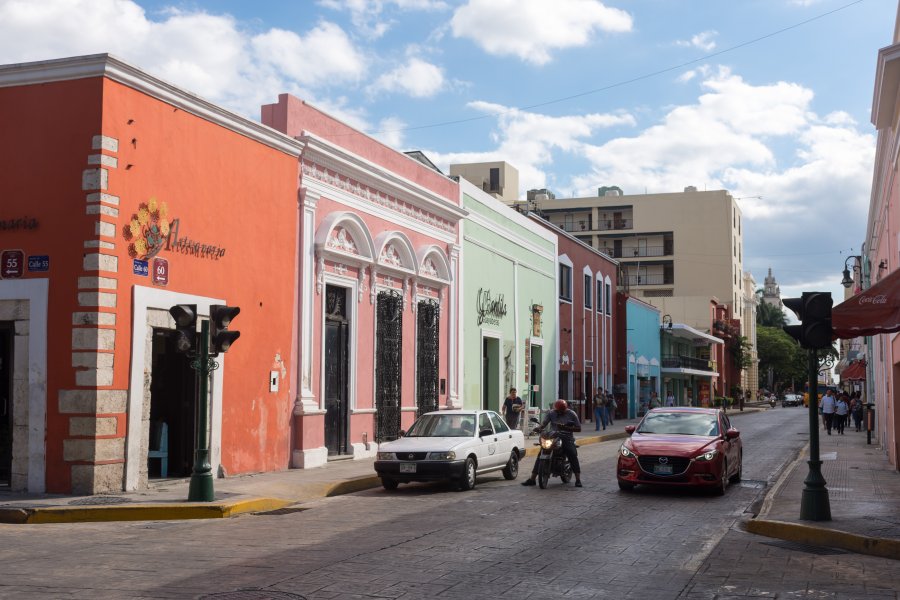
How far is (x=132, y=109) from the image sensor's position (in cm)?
1576

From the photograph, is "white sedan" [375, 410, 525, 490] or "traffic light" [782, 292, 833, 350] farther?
"white sedan" [375, 410, 525, 490]

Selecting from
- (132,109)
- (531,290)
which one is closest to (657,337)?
(531,290)

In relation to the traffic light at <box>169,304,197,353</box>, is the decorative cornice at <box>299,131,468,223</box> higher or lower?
higher

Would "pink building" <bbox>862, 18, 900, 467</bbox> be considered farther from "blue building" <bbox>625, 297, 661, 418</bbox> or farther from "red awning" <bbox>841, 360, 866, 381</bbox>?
"blue building" <bbox>625, 297, 661, 418</bbox>

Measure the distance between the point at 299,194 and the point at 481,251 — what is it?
36.8 ft

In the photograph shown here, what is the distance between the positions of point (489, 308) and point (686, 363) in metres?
39.3

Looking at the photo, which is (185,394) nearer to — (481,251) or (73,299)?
(73,299)

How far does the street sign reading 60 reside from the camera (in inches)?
604

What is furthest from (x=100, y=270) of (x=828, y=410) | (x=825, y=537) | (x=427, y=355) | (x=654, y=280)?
(x=654, y=280)

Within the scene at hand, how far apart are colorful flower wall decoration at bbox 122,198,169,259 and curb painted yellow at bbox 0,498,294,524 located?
4369 mm

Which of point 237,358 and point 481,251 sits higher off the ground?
point 481,251

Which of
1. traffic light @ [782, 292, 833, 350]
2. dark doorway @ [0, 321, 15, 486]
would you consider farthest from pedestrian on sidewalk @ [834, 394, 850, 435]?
dark doorway @ [0, 321, 15, 486]

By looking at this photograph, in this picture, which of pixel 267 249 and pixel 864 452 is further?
pixel 864 452

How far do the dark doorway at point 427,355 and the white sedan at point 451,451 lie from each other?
7.09 m
